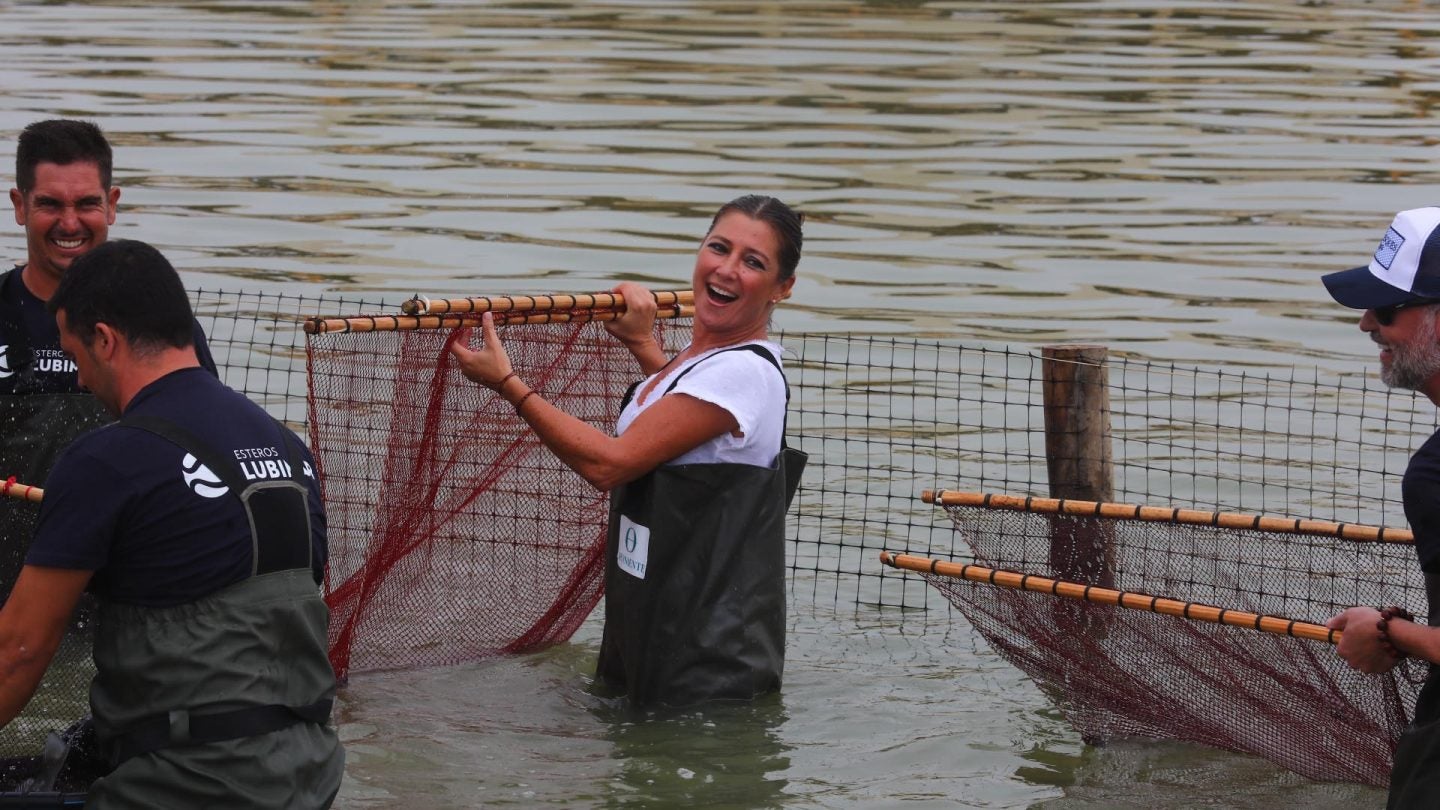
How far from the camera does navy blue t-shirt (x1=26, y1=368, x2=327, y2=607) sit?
460cm

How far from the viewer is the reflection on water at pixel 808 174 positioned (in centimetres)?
788

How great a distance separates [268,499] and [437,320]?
2262 millimetres

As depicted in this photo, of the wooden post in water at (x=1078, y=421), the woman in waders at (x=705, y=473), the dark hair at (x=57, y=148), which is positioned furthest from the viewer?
the wooden post in water at (x=1078, y=421)

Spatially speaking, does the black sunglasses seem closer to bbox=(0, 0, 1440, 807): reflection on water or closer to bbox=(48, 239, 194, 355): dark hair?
bbox=(0, 0, 1440, 807): reflection on water

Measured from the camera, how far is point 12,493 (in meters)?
6.46

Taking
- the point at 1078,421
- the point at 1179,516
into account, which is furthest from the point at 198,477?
the point at 1078,421

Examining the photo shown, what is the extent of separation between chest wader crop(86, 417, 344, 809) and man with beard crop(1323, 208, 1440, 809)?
2685 millimetres

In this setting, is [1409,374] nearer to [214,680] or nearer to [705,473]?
[705,473]

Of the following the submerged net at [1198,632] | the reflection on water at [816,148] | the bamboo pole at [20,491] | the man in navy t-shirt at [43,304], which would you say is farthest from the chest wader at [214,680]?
the reflection on water at [816,148]

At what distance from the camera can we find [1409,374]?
4980 mm

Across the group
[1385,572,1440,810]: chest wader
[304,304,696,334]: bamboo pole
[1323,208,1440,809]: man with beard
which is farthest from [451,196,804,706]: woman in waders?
[1385,572,1440,810]: chest wader

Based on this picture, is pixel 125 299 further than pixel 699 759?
No

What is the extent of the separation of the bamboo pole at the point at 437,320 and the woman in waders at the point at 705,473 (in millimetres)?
264

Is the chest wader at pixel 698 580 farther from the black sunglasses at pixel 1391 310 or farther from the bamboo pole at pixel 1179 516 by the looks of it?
the black sunglasses at pixel 1391 310
